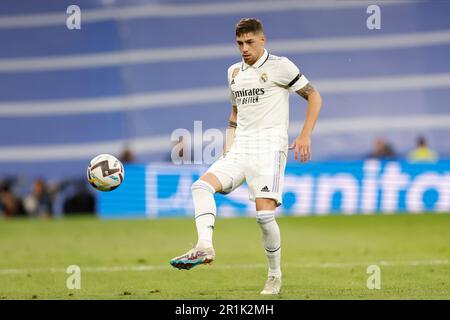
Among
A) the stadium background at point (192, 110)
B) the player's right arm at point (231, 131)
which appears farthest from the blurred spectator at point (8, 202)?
the player's right arm at point (231, 131)

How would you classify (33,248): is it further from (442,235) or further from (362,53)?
(362,53)

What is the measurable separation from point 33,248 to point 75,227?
4.33m

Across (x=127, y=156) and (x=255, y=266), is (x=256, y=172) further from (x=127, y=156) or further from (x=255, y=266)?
(x=127, y=156)

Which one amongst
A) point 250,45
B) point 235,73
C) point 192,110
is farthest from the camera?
point 192,110

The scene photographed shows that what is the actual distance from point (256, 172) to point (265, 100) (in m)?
0.66

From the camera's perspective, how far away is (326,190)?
61.7 ft

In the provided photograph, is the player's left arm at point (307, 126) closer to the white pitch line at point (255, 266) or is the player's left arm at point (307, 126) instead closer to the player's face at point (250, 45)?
the player's face at point (250, 45)

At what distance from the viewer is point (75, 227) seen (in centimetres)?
1869

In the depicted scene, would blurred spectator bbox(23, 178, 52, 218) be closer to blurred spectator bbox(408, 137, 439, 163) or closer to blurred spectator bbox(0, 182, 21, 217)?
blurred spectator bbox(0, 182, 21, 217)

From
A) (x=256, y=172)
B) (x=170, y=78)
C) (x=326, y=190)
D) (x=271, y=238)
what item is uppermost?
(x=170, y=78)

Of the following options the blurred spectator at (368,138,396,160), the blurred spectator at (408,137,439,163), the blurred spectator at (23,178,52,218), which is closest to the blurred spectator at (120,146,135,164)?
the blurred spectator at (23,178,52,218)

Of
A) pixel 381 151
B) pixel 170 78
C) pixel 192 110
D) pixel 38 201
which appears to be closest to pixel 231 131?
pixel 381 151

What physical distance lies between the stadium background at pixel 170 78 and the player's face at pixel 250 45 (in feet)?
37.2
